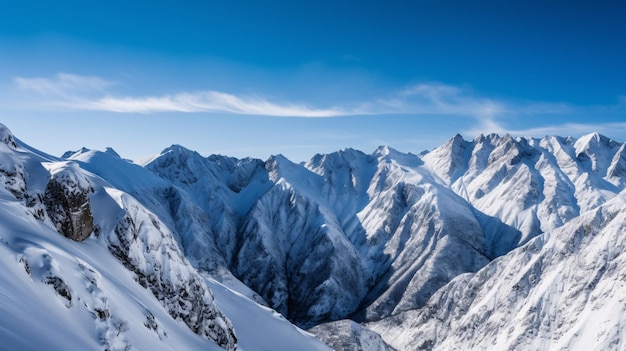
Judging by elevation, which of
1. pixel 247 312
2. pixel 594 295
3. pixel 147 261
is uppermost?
pixel 147 261

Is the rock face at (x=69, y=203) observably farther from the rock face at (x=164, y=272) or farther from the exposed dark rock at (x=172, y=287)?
the exposed dark rock at (x=172, y=287)

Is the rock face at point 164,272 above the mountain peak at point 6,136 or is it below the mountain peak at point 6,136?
below

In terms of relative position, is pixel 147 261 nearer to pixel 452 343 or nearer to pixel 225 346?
pixel 225 346

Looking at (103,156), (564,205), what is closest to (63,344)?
(103,156)

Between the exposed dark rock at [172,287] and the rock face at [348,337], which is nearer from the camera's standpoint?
the exposed dark rock at [172,287]

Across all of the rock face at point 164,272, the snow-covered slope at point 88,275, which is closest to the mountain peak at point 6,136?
the snow-covered slope at point 88,275

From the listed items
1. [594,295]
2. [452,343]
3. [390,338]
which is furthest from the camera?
[390,338]

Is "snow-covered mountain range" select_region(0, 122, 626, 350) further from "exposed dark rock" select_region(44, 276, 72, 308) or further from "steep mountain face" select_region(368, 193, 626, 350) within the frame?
"steep mountain face" select_region(368, 193, 626, 350)
